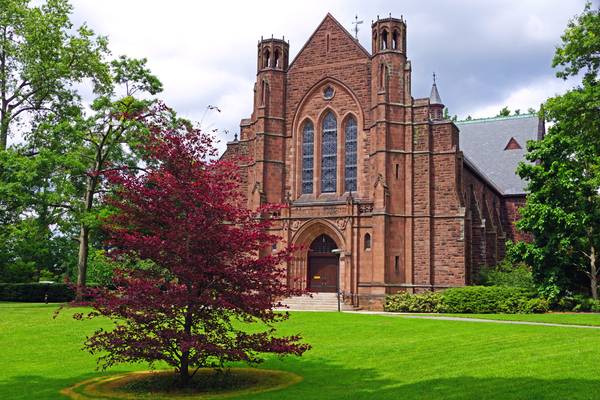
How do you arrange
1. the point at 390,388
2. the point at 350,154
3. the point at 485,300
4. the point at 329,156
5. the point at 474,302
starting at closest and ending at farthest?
the point at 390,388 < the point at 485,300 < the point at 474,302 < the point at 350,154 < the point at 329,156

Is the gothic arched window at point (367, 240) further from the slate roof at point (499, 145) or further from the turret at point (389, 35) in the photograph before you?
the slate roof at point (499, 145)

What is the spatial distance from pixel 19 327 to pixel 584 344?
1740cm

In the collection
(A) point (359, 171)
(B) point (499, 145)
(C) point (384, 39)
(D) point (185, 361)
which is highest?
(C) point (384, 39)

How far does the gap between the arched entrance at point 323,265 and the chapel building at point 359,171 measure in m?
0.06

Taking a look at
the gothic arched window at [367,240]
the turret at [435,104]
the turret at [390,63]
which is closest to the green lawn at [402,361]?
the gothic arched window at [367,240]

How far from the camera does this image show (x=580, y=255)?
102 feet

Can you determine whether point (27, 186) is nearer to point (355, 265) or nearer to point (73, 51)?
point (73, 51)

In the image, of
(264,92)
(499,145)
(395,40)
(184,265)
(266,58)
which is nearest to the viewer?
(184,265)

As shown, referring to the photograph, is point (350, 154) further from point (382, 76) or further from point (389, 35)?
point (389, 35)

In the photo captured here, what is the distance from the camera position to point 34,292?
42250 mm

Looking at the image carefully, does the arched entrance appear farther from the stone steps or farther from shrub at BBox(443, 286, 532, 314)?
shrub at BBox(443, 286, 532, 314)

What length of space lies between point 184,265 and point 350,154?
26.3 m

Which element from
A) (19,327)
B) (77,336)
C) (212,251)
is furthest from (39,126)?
(212,251)

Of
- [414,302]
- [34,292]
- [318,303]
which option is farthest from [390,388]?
[34,292]
